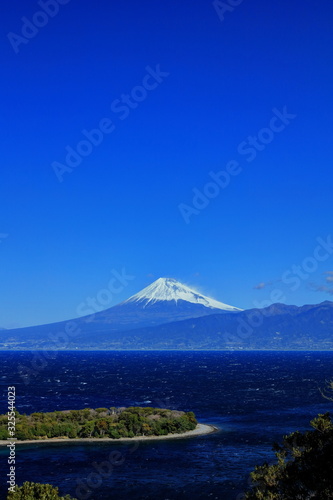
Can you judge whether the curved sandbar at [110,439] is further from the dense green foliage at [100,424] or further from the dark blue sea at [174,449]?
the dark blue sea at [174,449]

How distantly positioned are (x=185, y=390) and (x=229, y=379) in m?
35.8

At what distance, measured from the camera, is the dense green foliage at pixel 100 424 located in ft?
234

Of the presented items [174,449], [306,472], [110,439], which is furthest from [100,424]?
[306,472]

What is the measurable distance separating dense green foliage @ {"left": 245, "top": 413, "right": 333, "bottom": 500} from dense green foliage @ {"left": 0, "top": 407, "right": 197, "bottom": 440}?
145ft

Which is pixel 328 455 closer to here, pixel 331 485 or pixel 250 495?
pixel 331 485

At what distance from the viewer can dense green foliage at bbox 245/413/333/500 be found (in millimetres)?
25906

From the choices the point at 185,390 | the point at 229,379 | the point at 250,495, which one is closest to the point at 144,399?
the point at 185,390

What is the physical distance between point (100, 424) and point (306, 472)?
50.1 metres

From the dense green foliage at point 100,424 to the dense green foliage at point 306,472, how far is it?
44.2m

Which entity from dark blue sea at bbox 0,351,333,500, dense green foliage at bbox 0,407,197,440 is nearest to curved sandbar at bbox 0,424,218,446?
dense green foliage at bbox 0,407,197,440

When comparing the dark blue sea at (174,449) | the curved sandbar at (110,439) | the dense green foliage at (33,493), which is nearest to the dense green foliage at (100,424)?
the curved sandbar at (110,439)

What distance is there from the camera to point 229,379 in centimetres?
15762

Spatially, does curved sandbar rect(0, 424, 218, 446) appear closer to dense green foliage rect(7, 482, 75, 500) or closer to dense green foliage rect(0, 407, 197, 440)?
dense green foliage rect(0, 407, 197, 440)

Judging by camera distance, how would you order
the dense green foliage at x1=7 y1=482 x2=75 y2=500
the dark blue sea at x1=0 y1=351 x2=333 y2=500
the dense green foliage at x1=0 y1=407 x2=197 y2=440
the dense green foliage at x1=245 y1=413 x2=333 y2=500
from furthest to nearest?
the dense green foliage at x1=0 y1=407 x2=197 y2=440
the dark blue sea at x1=0 y1=351 x2=333 y2=500
the dense green foliage at x1=7 y1=482 x2=75 y2=500
the dense green foliage at x1=245 y1=413 x2=333 y2=500
